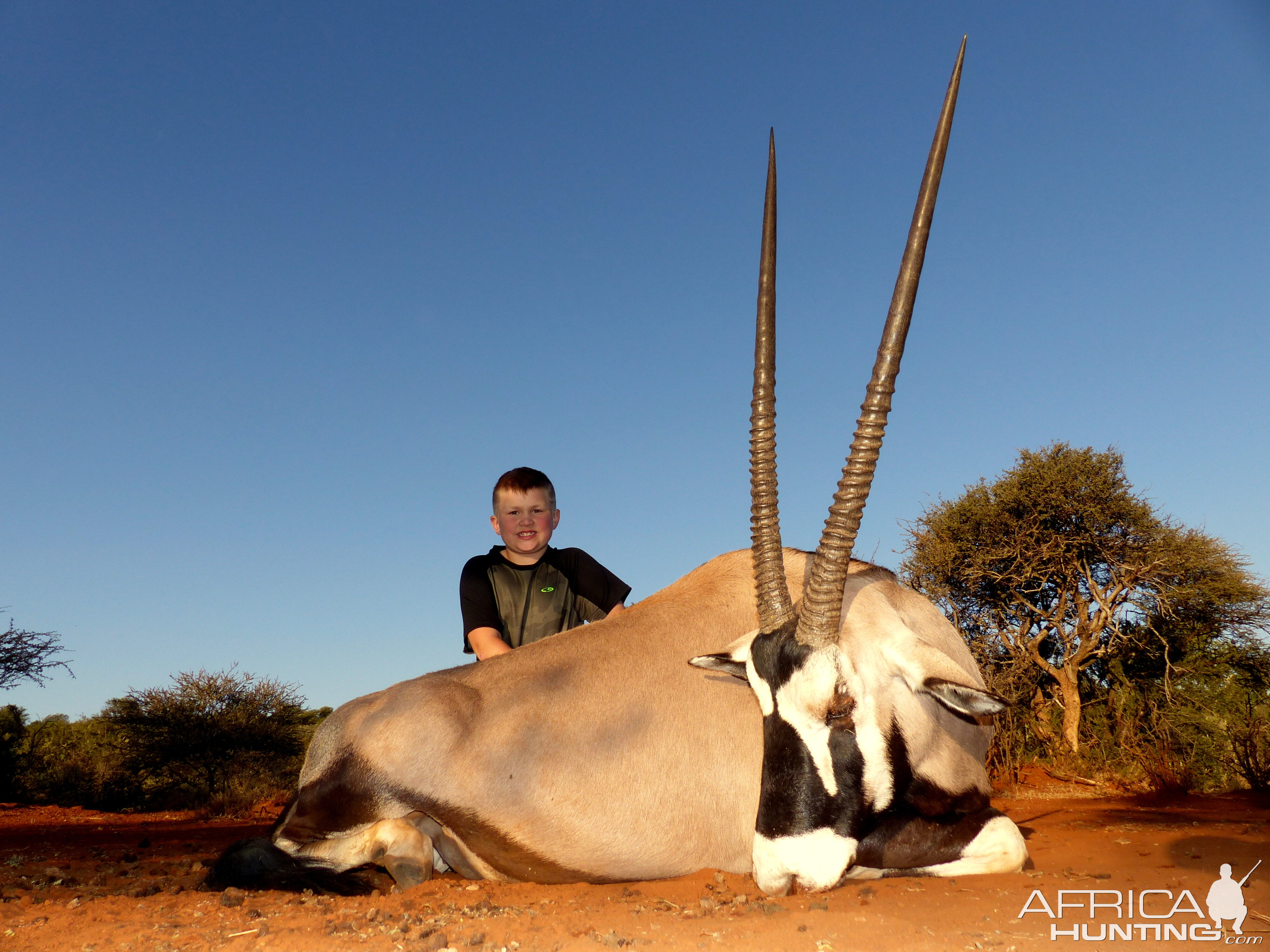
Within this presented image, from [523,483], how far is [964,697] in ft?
10.7

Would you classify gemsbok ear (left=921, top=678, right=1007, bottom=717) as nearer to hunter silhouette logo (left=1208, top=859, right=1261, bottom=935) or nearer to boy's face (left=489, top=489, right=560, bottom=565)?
hunter silhouette logo (left=1208, top=859, right=1261, bottom=935)

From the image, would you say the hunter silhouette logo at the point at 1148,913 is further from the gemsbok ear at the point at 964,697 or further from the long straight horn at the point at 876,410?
the long straight horn at the point at 876,410

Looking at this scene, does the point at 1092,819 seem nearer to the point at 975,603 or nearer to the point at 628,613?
the point at 628,613

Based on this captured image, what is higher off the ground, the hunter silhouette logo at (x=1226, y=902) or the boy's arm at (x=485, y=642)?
the boy's arm at (x=485, y=642)

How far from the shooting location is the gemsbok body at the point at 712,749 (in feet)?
11.9

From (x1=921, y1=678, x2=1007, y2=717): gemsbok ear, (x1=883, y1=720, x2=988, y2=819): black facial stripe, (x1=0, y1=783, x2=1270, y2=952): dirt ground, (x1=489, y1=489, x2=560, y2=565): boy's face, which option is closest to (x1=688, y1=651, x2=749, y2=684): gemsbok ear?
(x1=883, y1=720, x2=988, y2=819): black facial stripe

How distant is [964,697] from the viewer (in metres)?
3.62

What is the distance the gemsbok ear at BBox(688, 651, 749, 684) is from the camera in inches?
159

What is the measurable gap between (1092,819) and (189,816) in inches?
354

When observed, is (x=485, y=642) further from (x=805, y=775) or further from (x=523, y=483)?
(x=805, y=775)

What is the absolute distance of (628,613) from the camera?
4.79 metres

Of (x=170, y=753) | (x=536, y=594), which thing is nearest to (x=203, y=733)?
(x=170, y=753)

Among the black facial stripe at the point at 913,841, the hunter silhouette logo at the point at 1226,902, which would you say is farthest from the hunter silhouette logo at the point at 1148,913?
the black facial stripe at the point at 913,841

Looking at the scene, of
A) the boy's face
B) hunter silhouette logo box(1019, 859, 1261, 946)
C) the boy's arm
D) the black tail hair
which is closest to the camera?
hunter silhouette logo box(1019, 859, 1261, 946)
